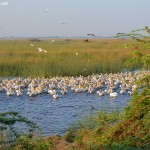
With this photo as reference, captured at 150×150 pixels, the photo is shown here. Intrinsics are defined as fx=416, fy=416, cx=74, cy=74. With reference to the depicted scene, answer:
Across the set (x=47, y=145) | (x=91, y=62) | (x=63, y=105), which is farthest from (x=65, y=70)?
(x=47, y=145)

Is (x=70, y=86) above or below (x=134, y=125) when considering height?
below

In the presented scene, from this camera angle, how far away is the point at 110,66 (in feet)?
78.8

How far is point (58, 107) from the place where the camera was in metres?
14.0

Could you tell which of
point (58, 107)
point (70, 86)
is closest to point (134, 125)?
point (58, 107)

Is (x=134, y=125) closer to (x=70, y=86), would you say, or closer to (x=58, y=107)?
(x=58, y=107)

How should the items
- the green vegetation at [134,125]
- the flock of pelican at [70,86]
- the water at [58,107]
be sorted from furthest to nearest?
the flock of pelican at [70,86] → the water at [58,107] → the green vegetation at [134,125]

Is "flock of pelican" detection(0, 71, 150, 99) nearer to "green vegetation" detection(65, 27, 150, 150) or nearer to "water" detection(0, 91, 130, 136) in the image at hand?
"water" detection(0, 91, 130, 136)

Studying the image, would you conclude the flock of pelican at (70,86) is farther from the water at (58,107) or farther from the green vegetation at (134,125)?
the green vegetation at (134,125)

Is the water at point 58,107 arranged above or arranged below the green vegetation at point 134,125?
below

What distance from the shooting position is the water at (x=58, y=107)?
11375 millimetres

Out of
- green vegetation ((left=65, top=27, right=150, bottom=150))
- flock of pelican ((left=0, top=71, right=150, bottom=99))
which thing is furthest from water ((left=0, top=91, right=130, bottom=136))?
green vegetation ((left=65, top=27, right=150, bottom=150))

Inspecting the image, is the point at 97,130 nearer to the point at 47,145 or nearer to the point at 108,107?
the point at 47,145

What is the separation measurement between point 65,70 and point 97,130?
47.8 ft

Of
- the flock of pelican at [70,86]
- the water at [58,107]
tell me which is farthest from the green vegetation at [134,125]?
the flock of pelican at [70,86]
